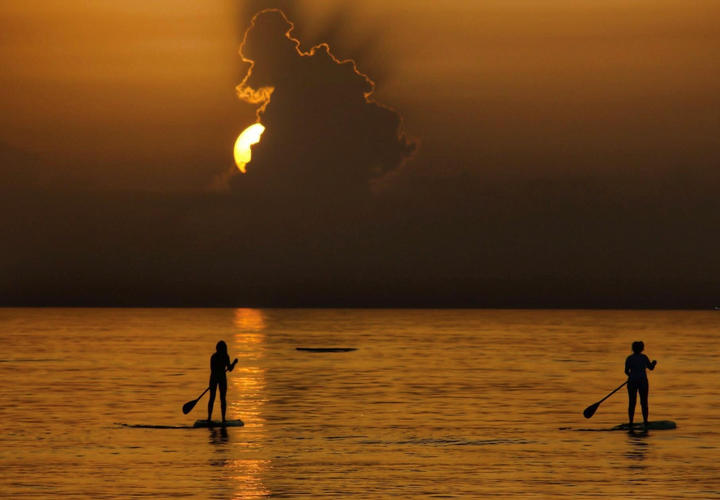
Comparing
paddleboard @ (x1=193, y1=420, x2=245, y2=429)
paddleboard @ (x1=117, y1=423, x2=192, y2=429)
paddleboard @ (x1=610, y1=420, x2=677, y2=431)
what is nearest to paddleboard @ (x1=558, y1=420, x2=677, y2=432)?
paddleboard @ (x1=610, y1=420, x2=677, y2=431)

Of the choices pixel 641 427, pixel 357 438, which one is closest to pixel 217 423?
pixel 357 438

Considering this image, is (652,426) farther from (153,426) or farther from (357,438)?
(153,426)

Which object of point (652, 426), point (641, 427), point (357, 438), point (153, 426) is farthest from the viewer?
point (153, 426)

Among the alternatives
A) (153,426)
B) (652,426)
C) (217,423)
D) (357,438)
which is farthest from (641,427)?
(153,426)

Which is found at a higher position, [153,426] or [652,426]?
[153,426]

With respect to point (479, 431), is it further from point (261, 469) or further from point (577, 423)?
point (261, 469)

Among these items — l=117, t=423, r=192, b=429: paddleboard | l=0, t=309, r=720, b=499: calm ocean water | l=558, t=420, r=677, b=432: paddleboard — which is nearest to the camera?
l=0, t=309, r=720, b=499: calm ocean water

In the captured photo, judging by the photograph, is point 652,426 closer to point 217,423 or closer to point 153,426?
point 217,423

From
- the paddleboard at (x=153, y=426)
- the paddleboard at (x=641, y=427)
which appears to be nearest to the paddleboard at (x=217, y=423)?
the paddleboard at (x=153, y=426)

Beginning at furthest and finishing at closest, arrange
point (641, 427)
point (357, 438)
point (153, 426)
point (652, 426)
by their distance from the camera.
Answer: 1. point (153, 426)
2. point (652, 426)
3. point (641, 427)
4. point (357, 438)

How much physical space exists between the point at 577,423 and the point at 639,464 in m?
9.59

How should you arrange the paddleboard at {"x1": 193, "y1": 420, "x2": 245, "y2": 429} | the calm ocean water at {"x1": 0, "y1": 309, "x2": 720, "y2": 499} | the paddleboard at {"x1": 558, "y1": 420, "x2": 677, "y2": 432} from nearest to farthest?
the calm ocean water at {"x1": 0, "y1": 309, "x2": 720, "y2": 499}, the paddleboard at {"x1": 558, "y1": 420, "x2": 677, "y2": 432}, the paddleboard at {"x1": 193, "y1": 420, "x2": 245, "y2": 429}

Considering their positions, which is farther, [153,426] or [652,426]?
[153,426]

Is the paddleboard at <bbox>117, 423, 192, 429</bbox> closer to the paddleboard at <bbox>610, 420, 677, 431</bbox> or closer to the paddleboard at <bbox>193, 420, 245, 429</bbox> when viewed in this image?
the paddleboard at <bbox>193, 420, 245, 429</bbox>
